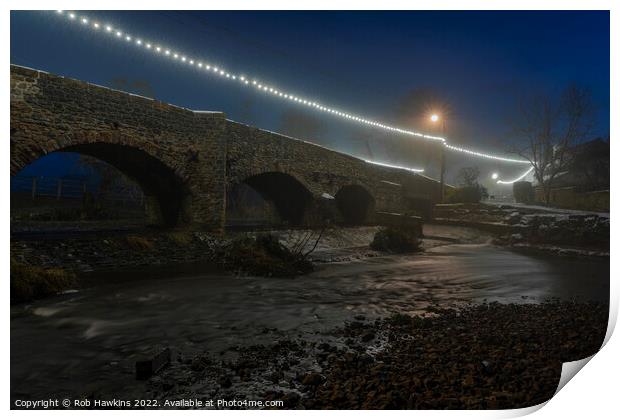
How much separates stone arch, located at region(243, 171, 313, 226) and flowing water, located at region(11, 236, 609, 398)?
24.3 ft

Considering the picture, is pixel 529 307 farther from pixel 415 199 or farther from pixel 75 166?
pixel 75 166

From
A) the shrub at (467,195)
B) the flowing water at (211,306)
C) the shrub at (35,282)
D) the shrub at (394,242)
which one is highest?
the shrub at (467,195)

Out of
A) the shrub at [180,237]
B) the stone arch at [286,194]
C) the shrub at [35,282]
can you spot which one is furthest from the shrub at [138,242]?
the stone arch at [286,194]

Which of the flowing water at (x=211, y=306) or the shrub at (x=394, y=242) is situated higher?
the shrub at (x=394, y=242)

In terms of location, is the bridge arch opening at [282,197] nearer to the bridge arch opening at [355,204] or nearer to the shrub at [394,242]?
the bridge arch opening at [355,204]

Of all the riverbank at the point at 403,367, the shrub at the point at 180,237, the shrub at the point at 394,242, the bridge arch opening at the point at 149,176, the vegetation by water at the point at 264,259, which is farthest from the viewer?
the shrub at the point at 394,242

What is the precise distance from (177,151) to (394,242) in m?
8.81

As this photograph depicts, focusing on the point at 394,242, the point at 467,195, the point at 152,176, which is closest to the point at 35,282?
the point at 152,176

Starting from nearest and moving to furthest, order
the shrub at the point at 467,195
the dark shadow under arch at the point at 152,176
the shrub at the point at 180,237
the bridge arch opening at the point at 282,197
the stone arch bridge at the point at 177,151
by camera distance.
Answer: the stone arch bridge at the point at 177,151, the dark shadow under arch at the point at 152,176, the shrub at the point at 180,237, the bridge arch opening at the point at 282,197, the shrub at the point at 467,195

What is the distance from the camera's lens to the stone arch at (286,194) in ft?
58.6

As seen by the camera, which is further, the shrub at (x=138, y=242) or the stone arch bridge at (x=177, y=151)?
the shrub at (x=138, y=242)

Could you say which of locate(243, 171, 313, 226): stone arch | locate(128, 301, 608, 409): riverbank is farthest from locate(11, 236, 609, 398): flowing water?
locate(243, 171, 313, 226): stone arch

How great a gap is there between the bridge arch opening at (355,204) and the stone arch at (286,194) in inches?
129
